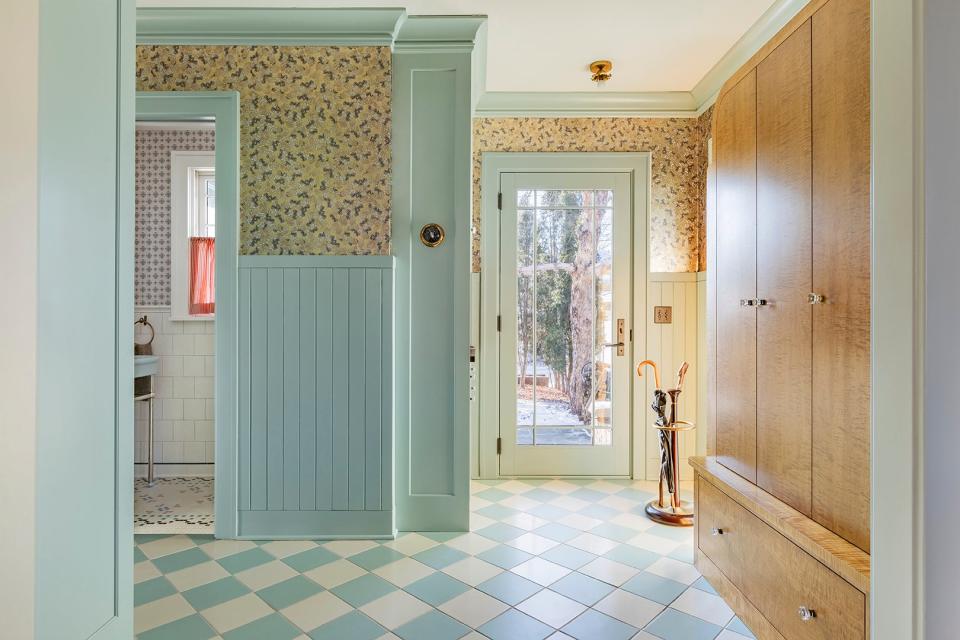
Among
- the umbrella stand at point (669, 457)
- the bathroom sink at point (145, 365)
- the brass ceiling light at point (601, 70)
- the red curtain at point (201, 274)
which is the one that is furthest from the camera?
the red curtain at point (201, 274)

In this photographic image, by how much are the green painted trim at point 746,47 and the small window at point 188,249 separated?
3379 mm

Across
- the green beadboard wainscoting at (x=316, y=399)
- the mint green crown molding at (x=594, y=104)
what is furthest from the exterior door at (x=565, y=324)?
the green beadboard wainscoting at (x=316, y=399)

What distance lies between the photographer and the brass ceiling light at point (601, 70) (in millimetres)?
3265

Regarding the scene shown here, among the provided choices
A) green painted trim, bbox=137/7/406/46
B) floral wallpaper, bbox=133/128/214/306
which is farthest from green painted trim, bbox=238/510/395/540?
green painted trim, bbox=137/7/406/46

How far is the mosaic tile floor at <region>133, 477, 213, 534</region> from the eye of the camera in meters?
2.92

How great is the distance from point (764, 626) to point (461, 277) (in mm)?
1959

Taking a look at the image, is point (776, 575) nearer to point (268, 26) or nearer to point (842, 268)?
point (842, 268)

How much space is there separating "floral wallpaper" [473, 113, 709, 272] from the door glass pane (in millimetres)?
328

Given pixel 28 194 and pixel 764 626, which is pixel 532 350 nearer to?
pixel 764 626

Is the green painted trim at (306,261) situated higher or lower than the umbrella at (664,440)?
→ higher

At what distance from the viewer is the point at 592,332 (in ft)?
12.4

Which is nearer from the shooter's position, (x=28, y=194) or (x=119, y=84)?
(x=28, y=194)

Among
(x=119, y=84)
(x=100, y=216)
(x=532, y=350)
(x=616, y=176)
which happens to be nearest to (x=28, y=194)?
(x=100, y=216)

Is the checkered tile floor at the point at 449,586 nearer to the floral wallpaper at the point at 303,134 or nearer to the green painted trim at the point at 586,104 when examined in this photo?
the floral wallpaper at the point at 303,134
